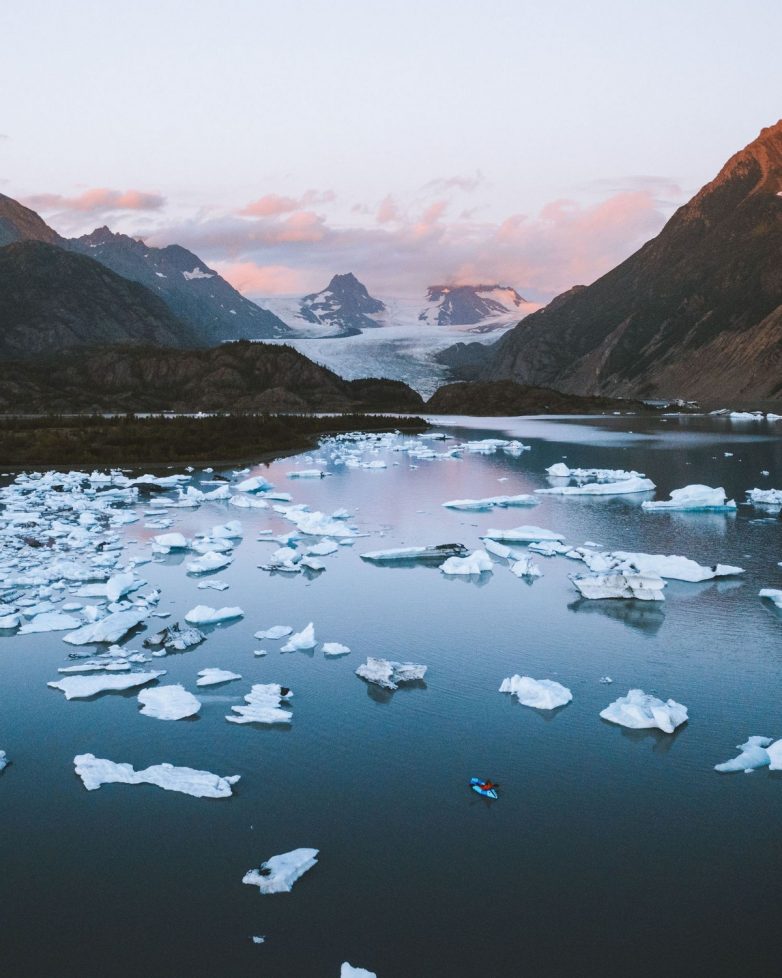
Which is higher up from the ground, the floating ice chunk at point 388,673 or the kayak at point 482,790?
the floating ice chunk at point 388,673

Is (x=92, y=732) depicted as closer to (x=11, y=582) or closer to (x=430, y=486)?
(x=11, y=582)

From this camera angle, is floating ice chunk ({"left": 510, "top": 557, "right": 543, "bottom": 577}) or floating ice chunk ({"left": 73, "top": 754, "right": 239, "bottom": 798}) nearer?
floating ice chunk ({"left": 73, "top": 754, "right": 239, "bottom": 798})

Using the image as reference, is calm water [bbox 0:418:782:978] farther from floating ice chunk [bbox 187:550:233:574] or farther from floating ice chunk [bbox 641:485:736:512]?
floating ice chunk [bbox 641:485:736:512]

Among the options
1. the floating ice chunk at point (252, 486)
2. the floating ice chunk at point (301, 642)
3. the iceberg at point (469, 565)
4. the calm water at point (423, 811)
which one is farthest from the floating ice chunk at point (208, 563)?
the floating ice chunk at point (252, 486)

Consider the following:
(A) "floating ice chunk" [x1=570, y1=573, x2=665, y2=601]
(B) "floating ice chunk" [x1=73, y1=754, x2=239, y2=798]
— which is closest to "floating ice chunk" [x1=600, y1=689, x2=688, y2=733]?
(B) "floating ice chunk" [x1=73, y1=754, x2=239, y2=798]

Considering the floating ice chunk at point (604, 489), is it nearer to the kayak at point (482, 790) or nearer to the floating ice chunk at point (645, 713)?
the floating ice chunk at point (645, 713)

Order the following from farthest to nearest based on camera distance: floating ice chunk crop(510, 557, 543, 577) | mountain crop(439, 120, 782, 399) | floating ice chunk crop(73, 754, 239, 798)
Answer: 1. mountain crop(439, 120, 782, 399)
2. floating ice chunk crop(510, 557, 543, 577)
3. floating ice chunk crop(73, 754, 239, 798)

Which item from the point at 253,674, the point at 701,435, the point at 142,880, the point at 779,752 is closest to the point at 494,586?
the point at 253,674
